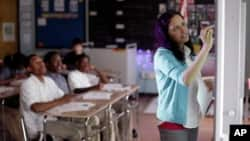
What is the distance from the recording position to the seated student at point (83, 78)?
4.88 metres


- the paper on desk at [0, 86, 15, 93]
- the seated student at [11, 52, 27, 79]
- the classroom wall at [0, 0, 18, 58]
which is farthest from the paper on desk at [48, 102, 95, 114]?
the classroom wall at [0, 0, 18, 58]

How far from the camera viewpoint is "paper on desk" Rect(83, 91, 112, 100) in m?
4.15

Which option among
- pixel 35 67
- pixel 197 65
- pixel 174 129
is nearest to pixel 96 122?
pixel 35 67

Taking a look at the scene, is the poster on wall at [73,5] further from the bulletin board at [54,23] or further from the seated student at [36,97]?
the seated student at [36,97]

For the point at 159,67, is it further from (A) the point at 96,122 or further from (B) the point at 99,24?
(B) the point at 99,24

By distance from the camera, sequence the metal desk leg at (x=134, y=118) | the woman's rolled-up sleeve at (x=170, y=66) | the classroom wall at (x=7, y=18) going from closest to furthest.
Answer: the woman's rolled-up sleeve at (x=170, y=66), the metal desk leg at (x=134, y=118), the classroom wall at (x=7, y=18)

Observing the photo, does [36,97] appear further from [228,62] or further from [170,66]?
[228,62]

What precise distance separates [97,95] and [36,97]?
0.74 meters

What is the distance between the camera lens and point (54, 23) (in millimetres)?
8539

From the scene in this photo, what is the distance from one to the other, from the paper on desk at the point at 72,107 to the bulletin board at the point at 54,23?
187 inches

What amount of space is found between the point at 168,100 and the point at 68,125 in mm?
1608

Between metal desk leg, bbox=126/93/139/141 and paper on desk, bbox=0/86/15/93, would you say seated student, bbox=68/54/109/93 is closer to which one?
metal desk leg, bbox=126/93/139/141

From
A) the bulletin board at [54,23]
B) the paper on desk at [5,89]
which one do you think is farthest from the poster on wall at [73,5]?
the paper on desk at [5,89]

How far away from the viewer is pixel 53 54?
4.96 m
